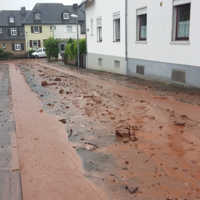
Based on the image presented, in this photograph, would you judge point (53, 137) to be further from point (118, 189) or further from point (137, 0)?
point (137, 0)

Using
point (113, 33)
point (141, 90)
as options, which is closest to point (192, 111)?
point (141, 90)

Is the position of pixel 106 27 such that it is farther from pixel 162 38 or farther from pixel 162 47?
pixel 162 47

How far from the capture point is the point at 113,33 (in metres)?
17.2

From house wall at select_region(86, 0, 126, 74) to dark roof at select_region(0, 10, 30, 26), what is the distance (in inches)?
1370

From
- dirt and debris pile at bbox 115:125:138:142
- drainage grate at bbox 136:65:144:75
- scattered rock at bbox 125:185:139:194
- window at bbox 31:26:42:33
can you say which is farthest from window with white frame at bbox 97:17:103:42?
window at bbox 31:26:42:33

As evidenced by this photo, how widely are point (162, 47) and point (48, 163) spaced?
8.89m

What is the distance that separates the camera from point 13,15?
53.7 metres

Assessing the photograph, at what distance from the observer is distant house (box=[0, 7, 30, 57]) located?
51.6 meters

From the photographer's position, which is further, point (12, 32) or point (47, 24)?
point (12, 32)

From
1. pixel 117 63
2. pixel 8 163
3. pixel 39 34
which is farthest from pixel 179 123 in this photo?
pixel 39 34

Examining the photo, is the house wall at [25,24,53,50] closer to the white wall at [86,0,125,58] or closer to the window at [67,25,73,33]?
the window at [67,25,73,33]

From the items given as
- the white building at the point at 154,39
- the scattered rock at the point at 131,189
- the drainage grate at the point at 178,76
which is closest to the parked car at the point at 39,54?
the white building at the point at 154,39

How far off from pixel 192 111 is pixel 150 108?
1148mm

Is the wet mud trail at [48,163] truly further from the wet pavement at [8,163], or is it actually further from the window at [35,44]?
the window at [35,44]
